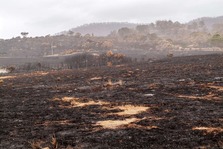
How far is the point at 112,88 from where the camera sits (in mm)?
33031

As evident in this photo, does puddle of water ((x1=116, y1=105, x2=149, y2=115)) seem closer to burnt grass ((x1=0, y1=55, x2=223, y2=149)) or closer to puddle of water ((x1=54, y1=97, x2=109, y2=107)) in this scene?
burnt grass ((x1=0, y1=55, x2=223, y2=149))

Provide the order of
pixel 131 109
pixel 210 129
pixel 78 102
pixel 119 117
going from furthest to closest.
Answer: pixel 78 102, pixel 131 109, pixel 119 117, pixel 210 129

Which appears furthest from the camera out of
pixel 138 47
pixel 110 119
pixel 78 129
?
pixel 138 47

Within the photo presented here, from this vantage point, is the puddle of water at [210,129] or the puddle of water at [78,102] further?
the puddle of water at [78,102]

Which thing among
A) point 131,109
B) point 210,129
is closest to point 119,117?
point 131,109

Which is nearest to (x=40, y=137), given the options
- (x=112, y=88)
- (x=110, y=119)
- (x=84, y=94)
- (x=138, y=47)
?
(x=110, y=119)

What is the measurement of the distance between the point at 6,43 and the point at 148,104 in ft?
450

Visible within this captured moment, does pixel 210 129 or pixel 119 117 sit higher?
pixel 210 129

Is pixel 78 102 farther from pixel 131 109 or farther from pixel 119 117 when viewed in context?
pixel 119 117

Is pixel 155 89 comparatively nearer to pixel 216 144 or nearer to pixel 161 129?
pixel 161 129

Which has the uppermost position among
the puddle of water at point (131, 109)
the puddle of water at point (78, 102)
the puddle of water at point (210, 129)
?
the puddle of water at point (210, 129)

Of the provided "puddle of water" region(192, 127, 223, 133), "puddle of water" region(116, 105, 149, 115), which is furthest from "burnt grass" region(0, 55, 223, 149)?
"puddle of water" region(116, 105, 149, 115)

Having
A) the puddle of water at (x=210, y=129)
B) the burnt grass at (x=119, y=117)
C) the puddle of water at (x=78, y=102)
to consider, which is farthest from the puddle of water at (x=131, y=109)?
the puddle of water at (x=210, y=129)

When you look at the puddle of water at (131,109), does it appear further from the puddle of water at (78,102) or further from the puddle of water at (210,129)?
the puddle of water at (210,129)
